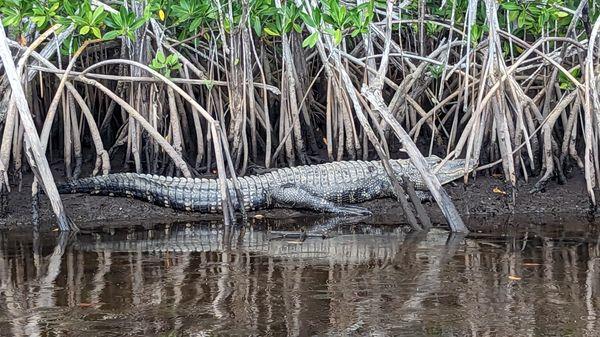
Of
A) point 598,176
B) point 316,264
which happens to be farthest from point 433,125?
point 316,264

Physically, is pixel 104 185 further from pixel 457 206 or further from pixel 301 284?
pixel 301 284

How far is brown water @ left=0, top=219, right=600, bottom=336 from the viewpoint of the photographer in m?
4.57

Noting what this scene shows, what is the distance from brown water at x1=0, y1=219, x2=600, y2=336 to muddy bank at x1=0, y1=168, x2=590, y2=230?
491mm

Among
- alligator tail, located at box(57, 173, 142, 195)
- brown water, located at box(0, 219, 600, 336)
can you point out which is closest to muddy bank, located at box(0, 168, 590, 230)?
alligator tail, located at box(57, 173, 142, 195)

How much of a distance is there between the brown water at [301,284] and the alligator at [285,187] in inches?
29.4

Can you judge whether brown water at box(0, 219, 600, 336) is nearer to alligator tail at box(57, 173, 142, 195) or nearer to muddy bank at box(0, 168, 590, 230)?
muddy bank at box(0, 168, 590, 230)

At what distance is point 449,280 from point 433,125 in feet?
11.1

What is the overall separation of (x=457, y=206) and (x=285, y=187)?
1.37 meters

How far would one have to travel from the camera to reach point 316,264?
6.04m

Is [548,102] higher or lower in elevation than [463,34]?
lower

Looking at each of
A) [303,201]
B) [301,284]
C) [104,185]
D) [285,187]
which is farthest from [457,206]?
[301,284]

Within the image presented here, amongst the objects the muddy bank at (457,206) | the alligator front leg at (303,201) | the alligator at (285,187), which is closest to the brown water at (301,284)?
the muddy bank at (457,206)

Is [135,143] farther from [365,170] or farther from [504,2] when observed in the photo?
[504,2]

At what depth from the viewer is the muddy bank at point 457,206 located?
7.78 meters
